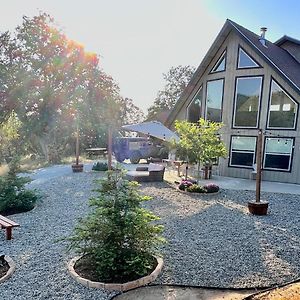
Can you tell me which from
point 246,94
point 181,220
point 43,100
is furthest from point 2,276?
point 43,100

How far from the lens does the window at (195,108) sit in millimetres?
14711

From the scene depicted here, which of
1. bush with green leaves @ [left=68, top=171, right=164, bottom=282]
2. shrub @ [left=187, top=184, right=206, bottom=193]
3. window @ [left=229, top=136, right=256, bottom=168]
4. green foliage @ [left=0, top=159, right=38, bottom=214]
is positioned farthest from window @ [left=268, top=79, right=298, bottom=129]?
green foliage @ [left=0, top=159, right=38, bottom=214]

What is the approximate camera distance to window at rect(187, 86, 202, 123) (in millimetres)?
14711

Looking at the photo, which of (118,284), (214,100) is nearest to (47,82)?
(214,100)

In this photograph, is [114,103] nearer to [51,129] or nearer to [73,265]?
[51,129]

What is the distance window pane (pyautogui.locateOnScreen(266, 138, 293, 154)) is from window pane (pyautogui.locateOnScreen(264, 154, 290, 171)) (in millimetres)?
216

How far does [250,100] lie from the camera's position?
12922 mm

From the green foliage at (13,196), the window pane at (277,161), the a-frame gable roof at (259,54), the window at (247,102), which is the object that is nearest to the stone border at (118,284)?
the green foliage at (13,196)

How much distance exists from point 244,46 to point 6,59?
14.8 m

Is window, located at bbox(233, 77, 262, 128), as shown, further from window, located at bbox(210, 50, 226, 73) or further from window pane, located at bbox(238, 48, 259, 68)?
window, located at bbox(210, 50, 226, 73)

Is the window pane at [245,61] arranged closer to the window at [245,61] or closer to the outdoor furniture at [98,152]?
the window at [245,61]

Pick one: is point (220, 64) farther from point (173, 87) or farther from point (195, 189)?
Result: point (173, 87)

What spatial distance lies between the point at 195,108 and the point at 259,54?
13.5ft

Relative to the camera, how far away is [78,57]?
19656mm
